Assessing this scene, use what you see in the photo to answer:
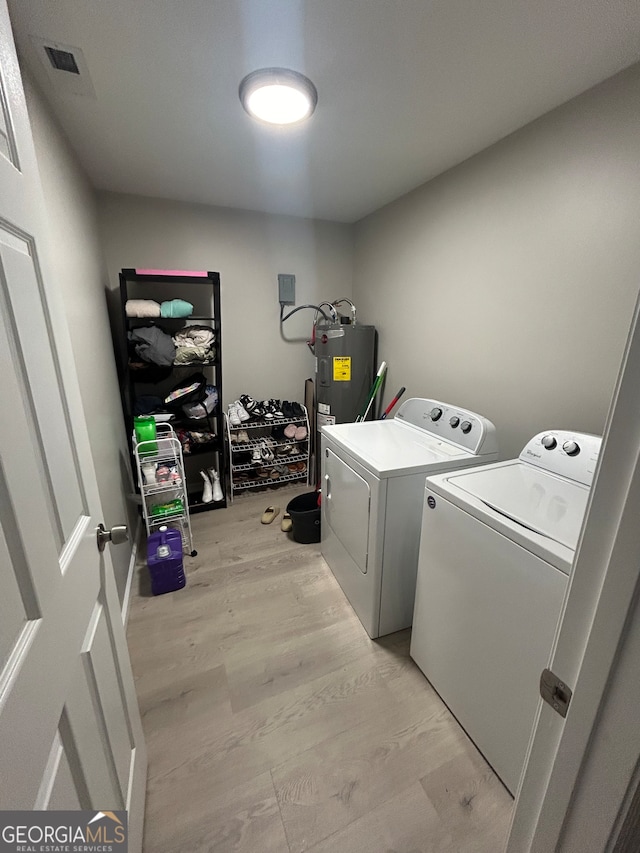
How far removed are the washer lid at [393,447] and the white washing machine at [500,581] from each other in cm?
19

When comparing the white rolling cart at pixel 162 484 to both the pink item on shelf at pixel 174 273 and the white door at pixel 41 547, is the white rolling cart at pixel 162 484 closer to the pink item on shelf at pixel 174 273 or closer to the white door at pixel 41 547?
the pink item on shelf at pixel 174 273

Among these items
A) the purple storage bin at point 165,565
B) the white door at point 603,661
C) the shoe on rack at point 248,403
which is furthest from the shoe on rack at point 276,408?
the white door at point 603,661

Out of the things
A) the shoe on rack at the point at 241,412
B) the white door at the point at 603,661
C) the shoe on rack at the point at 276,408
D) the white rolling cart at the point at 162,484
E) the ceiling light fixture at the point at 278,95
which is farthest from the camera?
the shoe on rack at the point at 276,408

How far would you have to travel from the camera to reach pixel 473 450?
1.69 m

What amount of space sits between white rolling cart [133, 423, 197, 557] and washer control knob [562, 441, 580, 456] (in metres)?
2.11

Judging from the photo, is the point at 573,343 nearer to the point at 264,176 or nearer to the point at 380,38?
the point at 380,38

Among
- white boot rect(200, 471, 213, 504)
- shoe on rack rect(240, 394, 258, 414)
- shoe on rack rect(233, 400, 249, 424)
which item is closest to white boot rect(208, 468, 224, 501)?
white boot rect(200, 471, 213, 504)

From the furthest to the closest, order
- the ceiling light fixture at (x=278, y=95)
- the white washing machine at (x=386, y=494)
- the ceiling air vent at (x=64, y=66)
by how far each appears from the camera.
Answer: the white washing machine at (x=386, y=494) → the ceiling light fixture at (x=278, y=95) → the ceiling air vent at (x=64, y=66)

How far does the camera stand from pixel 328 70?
4.33ft

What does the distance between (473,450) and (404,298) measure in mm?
1379

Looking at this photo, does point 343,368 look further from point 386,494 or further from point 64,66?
point 64,66

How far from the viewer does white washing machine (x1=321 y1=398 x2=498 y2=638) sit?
61.0 inches

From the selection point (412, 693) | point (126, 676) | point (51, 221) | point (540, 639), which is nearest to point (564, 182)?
point (540, 639)

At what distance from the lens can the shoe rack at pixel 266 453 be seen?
3.01 m
